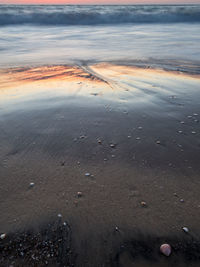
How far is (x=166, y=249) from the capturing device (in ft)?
5.19

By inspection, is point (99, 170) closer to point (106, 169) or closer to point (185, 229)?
point (106, 169)

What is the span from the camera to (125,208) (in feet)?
6.27

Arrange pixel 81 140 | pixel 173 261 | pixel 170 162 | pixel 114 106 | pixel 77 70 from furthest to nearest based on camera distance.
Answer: pixel 77 70, pixel 114 106, pixel 81 140, pixel 170 162, pixel 173 261

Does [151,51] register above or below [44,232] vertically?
above

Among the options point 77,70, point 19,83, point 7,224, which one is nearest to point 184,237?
point 7,224

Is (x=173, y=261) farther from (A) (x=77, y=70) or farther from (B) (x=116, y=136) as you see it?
(A) (x=77, y=70)

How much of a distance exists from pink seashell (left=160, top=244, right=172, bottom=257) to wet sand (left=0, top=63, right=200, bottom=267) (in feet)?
0.11

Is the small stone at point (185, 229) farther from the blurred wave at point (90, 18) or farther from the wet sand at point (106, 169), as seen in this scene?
the blurred wave at point (90, 18)

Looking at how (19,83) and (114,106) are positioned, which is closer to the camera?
(114,106)

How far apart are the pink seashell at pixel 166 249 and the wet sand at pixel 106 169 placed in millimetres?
35

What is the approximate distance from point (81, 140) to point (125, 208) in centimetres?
128

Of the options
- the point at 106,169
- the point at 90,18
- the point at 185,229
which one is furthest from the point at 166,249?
the point at 90,18

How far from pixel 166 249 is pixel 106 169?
1027 mm

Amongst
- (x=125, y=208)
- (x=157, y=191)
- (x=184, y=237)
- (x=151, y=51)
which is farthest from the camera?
(x=151, y=51)
